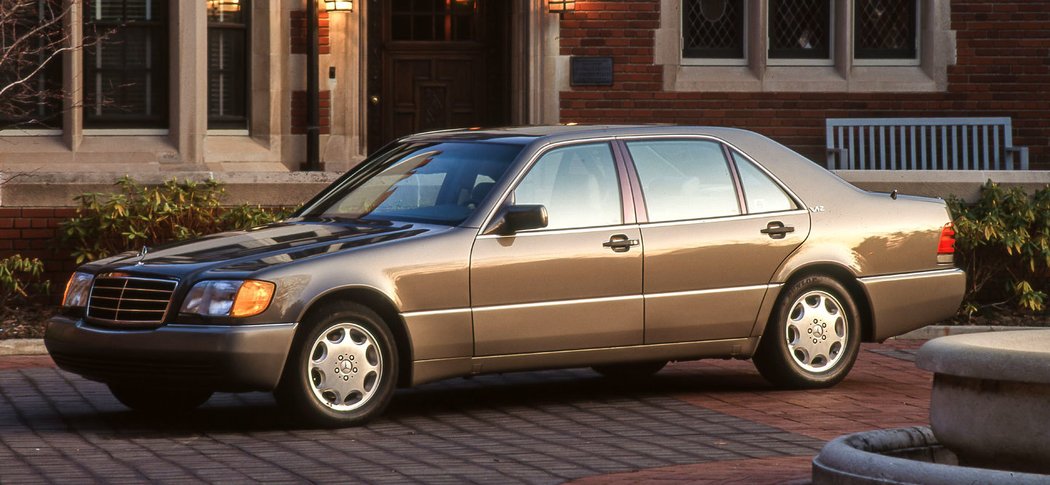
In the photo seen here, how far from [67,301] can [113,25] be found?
9.34 metres

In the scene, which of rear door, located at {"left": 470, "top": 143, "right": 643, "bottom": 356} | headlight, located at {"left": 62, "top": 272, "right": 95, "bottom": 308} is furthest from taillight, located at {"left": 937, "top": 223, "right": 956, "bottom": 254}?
headlight, located at {"left": 62, "top": 272, "right": 95, "bottom": 308}

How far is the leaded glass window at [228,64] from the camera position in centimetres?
1786

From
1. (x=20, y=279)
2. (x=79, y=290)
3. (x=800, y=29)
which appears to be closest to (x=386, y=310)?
(x=79, y=290)

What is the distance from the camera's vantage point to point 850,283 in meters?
10.0

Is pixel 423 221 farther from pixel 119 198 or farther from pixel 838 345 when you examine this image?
pixel 119 198

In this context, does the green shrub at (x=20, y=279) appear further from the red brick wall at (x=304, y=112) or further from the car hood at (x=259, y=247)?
the red brick wall at (x=304, y=112)

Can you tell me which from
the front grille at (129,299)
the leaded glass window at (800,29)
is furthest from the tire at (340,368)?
the leaded glass window at (800,29)

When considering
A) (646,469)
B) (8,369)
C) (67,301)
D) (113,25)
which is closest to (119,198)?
(8,369)

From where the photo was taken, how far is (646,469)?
7.30 metres

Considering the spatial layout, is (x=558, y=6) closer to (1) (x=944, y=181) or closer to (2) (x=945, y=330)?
(1) (x=944, y=181)

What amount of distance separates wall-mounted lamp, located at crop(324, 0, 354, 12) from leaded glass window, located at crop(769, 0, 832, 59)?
455cm

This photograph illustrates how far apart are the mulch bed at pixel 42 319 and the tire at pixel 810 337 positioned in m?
3.51

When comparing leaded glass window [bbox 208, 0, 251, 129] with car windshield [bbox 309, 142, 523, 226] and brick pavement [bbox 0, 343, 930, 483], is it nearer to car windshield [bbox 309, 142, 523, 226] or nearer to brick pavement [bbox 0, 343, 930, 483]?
brick pavement [bbox 0, 343, 930, 483]

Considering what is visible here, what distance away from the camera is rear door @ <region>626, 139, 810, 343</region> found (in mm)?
9328
